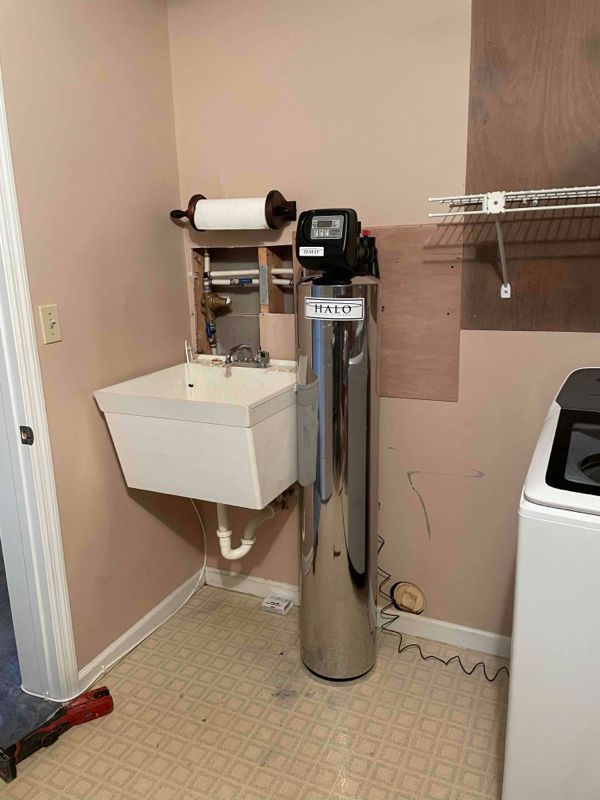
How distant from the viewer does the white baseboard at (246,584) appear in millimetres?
2514

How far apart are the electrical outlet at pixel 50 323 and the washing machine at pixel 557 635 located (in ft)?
4.56

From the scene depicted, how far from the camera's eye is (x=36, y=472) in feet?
5.94

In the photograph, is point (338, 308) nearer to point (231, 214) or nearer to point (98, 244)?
point (231, 214)

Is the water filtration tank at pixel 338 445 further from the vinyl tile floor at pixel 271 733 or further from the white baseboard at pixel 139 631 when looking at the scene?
the white baseboard at pixel 139 631

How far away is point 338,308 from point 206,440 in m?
0.56

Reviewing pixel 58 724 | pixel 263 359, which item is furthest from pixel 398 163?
pixel 58 724

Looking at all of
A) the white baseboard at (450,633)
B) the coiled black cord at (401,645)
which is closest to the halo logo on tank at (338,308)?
the coiled black cord at (401,645)

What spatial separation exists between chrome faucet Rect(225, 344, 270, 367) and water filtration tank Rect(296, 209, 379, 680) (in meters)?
0.39

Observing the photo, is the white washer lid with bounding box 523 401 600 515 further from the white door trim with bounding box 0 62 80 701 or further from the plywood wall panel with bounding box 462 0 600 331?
the white door trim with bounding box 0 62 80 701

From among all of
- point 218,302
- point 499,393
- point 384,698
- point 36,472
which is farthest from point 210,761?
point 218,302

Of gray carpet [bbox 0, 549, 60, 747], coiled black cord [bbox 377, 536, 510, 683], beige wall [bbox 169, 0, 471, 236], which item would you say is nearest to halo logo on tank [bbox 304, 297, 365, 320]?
beige wall [bbox 169, 0, 471, 236]

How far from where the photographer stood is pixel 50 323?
5.94ft

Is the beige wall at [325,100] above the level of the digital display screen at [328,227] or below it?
above

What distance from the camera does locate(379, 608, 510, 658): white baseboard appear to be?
2.15 metres
